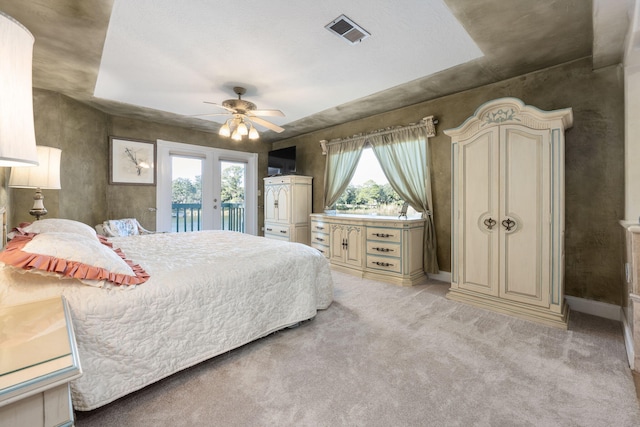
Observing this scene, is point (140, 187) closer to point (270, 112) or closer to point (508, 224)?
point (270, 112)

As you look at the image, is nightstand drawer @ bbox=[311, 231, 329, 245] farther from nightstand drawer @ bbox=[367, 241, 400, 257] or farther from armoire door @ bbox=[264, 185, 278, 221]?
armoire door @ bbox=[264, 185, 278, 221]

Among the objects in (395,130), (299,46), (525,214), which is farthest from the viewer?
(395,130)

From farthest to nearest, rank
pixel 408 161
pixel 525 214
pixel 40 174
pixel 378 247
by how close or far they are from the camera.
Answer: pixel 408 161 < pixel 378 247 < pixel 525 214 < pixel 40 174

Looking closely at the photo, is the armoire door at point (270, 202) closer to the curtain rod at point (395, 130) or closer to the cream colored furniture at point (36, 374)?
the curtain rod at point (395, 130)

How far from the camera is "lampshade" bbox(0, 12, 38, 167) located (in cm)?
62

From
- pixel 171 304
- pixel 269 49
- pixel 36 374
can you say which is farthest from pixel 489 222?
pixel 36 374

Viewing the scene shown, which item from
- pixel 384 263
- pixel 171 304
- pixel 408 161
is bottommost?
pixel 384 263

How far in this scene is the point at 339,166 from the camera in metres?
4.89

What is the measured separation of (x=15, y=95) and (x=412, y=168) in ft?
12.7

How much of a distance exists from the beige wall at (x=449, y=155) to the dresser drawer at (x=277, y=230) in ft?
6.24

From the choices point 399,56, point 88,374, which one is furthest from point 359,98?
point 88,374

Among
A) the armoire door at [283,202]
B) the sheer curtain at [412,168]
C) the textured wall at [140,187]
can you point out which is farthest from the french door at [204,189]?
the sheer curtain at [412,168]

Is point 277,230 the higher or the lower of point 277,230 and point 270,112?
the lower

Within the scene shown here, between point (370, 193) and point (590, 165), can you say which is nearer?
point (590, 165)
